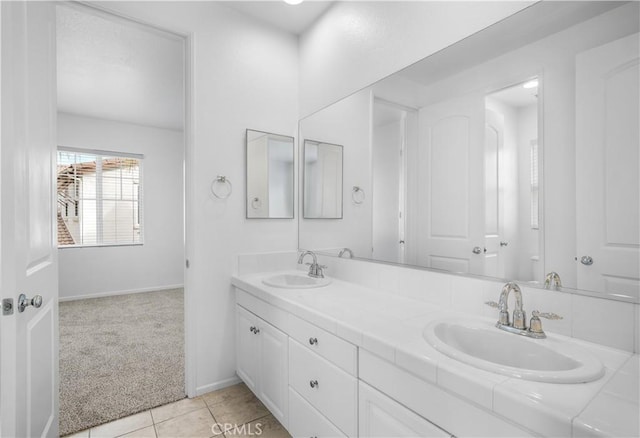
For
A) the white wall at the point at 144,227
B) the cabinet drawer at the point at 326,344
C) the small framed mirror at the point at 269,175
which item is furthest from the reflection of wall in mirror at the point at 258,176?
the white wall at the point at 144,227

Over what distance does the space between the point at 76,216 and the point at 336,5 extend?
4.58m

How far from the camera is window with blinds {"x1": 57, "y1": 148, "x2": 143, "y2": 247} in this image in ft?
15.0

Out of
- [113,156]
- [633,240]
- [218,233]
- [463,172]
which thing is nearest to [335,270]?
[218,233]

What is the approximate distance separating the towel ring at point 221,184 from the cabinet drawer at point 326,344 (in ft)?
3.44

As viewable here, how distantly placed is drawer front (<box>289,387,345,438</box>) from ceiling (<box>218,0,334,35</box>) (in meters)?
2.42

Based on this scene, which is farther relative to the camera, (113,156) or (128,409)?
(113,156)

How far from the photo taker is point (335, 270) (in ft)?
7.25

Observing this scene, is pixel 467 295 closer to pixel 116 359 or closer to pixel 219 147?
pixel 219 147

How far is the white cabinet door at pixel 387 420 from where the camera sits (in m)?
0.95

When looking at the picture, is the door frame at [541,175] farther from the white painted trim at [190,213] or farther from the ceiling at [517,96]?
the white painted trim at [190,213]

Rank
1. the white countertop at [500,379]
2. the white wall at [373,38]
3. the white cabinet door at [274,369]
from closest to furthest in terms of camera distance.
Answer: the white countertop at [500,379]
the white wall at [373,38]
the white cabinet door at [274,369]

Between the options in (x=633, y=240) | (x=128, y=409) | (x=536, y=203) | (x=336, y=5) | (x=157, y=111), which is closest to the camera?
(x=633, y=240)

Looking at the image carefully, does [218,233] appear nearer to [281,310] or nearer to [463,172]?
[281,310]

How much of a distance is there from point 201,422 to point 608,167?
2.26 meters
